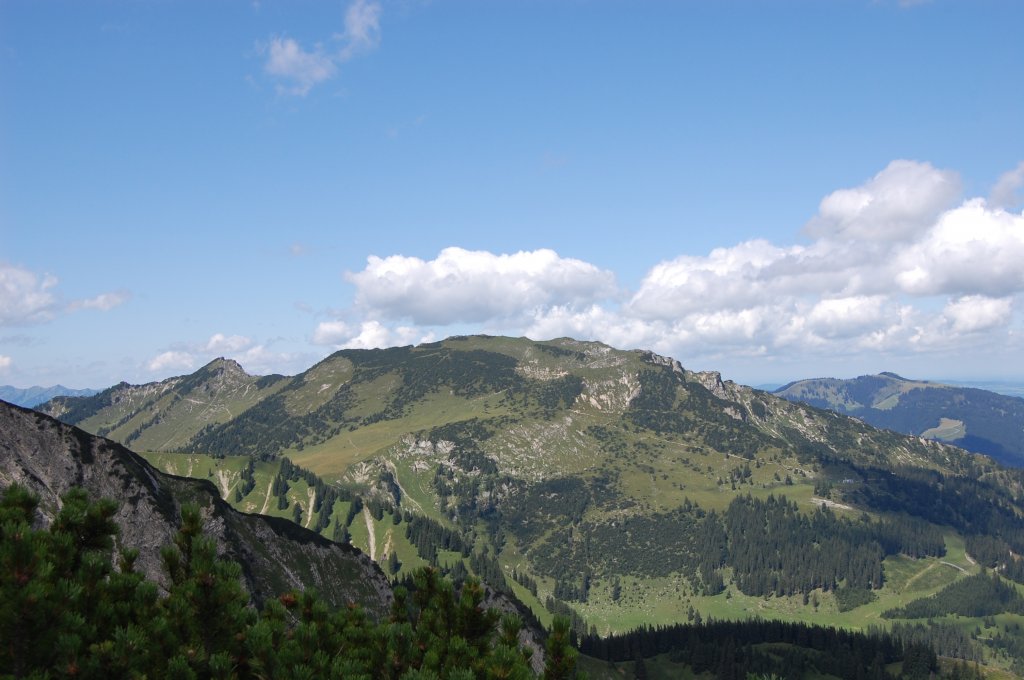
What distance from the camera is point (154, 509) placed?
12231 cm

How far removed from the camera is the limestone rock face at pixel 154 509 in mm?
112125

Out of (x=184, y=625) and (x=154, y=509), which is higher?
(x=184, y=625)

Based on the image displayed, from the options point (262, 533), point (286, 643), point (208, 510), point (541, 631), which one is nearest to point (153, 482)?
point (208, 510)

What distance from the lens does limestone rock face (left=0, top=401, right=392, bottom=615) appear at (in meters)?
112

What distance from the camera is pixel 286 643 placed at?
750 inches

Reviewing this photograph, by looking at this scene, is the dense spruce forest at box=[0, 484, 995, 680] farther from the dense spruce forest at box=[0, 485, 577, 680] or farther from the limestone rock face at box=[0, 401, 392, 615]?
the limestone rock face at box=[0, 401, 392, 615]

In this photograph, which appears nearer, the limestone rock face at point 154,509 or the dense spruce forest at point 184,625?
the dense spruce forest at point 184,625

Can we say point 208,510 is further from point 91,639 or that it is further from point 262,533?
point 91,639

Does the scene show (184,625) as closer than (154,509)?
Yes

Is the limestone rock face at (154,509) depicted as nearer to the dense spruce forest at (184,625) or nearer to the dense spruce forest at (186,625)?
the dense spruce forest at (186,625)

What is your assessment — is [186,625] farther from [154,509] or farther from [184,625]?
[154,509]

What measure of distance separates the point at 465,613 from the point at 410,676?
717cm

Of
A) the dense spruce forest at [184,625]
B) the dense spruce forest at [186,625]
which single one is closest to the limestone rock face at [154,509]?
the dense spruce forest at [186,625]

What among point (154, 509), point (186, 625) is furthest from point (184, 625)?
point (154, 509)
